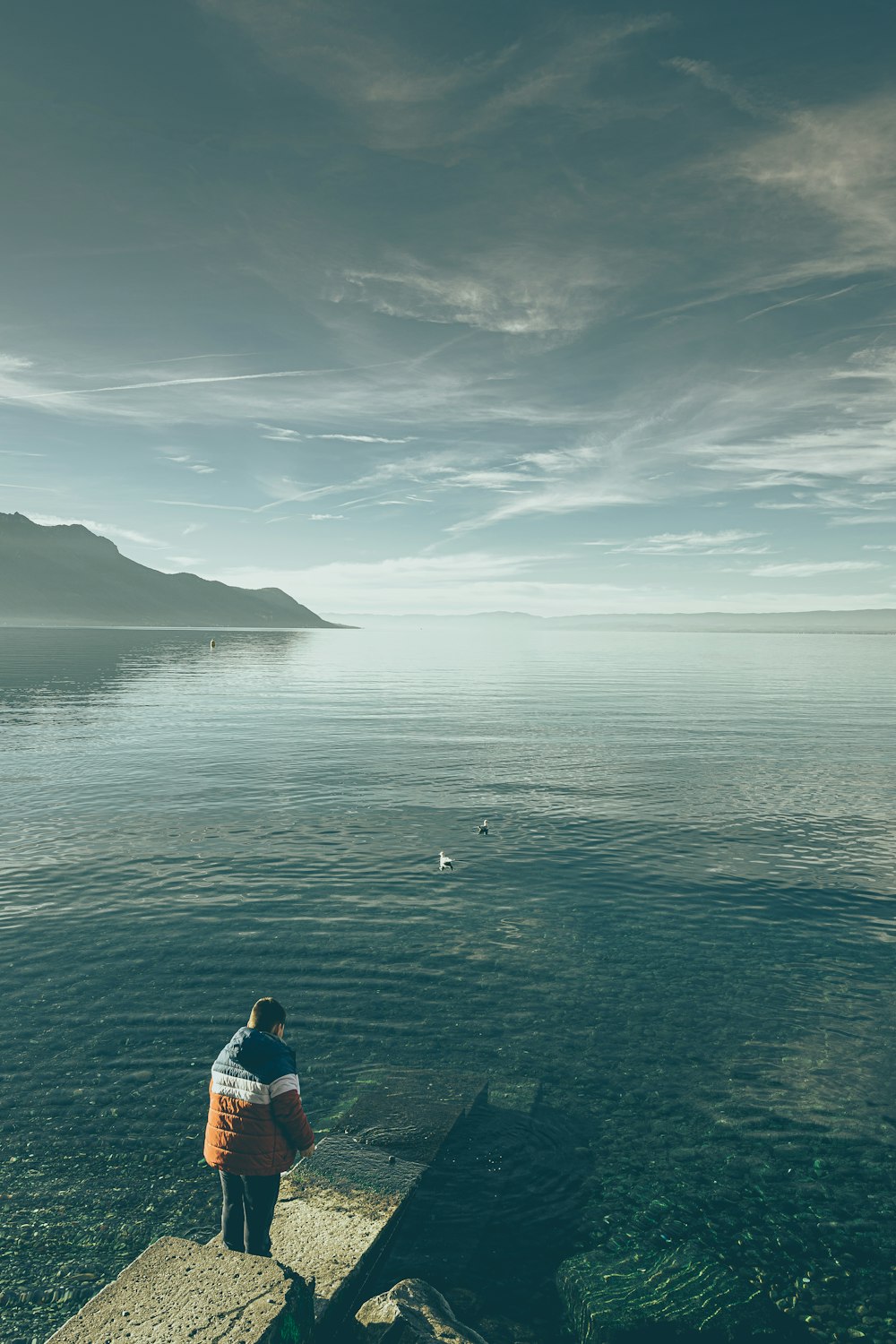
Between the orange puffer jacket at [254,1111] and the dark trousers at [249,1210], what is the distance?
0.89 feet

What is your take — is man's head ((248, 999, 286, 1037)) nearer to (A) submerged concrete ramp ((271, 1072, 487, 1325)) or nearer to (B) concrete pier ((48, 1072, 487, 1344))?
(B) concrete pier ((48, 1072, 487, 1344))

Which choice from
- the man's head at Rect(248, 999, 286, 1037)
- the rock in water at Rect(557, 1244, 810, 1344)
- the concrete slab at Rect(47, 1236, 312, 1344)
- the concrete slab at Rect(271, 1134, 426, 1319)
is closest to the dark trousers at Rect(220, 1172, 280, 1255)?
the concrete slab at Rect(271, 1134, 426, 1319)

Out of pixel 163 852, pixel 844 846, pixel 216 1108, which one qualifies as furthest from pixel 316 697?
pixel 216 1108

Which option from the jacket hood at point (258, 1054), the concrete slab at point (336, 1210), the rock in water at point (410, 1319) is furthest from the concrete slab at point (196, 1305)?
→ the jacket hood at point (258, 1054)

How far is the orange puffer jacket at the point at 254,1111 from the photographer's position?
28.6 feet

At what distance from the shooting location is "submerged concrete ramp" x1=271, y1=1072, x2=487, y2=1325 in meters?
9.16

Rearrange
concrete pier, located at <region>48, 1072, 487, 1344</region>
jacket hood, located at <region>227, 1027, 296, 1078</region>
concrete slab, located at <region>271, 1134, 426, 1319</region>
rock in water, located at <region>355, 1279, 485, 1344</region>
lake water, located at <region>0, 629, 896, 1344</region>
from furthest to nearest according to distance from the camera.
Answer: lake water, located at <region>0, 629, 896, 1344</region> < concrete slab, located at <region>271, 1134, 426, 1319</region> < jacket hood, located at <region>227, 1027, 296, 1078</region> < rock in water, located at <region>355, 1279, 485, 1344</region> < concrete pier, located at <region>48, 1072, 487, 1344</region>

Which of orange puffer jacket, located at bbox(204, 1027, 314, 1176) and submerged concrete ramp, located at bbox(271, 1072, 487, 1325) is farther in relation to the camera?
submerged concrete ramp, located at bbox(271, 1072, 487, 1325)

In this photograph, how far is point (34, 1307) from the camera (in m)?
9.25

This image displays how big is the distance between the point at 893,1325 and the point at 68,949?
705 inches

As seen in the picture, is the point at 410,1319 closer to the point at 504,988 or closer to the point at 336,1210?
the point at 336,1210

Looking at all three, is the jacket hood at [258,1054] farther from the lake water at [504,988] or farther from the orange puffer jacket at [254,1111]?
the lake water at [504,988]

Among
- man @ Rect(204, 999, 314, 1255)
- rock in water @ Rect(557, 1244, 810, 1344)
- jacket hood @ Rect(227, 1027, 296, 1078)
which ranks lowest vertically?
rock in water @ Rect(557, 1244, 810, 1344)

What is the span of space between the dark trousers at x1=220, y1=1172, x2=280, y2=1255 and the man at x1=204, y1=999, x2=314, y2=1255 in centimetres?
1
